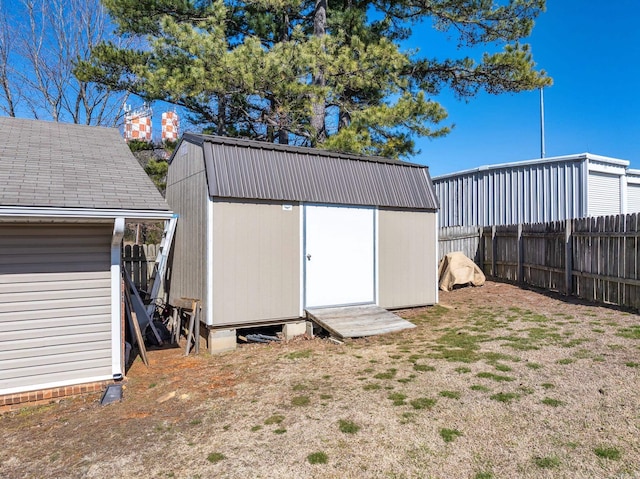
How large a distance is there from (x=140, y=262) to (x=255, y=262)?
3.66m

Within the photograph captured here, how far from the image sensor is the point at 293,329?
23.2ft

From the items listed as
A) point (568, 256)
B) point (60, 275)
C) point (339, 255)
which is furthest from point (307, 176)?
point (568, 256)

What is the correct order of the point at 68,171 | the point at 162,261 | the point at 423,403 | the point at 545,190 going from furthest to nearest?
the point at 545,190 → the point at 162,261 → the point at 68,171 → the point at 423,403

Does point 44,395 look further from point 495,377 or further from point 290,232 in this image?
Answer: point 495,377

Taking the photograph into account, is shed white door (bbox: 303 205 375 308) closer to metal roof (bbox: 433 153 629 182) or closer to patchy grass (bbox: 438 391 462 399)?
patchy grass (bbox: 438 391 462 399)

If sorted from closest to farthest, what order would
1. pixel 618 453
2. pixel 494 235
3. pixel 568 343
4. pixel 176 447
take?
pixel 618 453
pixel 176 447
pixel 568 343
pixel 494 235

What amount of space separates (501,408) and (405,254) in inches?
189

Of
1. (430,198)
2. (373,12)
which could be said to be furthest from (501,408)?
(373,12)

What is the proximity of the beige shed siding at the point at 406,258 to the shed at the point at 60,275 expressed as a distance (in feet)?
14.8

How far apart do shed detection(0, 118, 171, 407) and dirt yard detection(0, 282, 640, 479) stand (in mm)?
427

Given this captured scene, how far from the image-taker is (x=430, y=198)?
874cm

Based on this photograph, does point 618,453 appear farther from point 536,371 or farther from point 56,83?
point 56,83

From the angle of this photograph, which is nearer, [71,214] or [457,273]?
[71,214]

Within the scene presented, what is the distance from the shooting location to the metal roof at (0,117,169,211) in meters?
4.56
